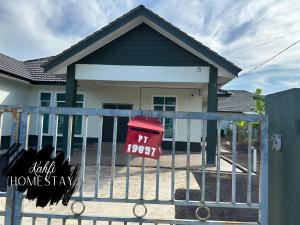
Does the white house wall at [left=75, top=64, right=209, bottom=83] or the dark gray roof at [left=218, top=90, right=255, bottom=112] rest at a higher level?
the dark gray roof at [left=218, top=90, right=255, bottom=112]

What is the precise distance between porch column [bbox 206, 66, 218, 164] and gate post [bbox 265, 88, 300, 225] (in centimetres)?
671

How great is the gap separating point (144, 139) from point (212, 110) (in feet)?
24.9

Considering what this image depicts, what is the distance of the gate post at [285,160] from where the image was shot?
2189 millimetres

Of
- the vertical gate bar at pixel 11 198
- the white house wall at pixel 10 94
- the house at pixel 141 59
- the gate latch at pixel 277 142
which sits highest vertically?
the house at pixel 141 59

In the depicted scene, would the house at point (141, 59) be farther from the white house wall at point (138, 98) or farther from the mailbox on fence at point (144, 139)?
the mailbox on fence at point (144, 139)

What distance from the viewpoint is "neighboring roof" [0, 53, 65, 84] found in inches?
498

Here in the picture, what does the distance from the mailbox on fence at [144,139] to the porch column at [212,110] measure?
724cm

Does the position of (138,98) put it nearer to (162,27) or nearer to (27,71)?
(162,27)

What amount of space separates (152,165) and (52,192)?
703cm

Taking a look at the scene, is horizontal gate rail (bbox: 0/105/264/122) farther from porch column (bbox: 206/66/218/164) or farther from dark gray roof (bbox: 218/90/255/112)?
dark gray roof (bbox: 218/90/255/112)

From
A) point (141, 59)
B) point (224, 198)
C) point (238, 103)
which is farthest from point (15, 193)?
point (238, 103)

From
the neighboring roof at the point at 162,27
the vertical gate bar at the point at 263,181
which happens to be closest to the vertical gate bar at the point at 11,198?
the vertical gate bar at the point at 263,181

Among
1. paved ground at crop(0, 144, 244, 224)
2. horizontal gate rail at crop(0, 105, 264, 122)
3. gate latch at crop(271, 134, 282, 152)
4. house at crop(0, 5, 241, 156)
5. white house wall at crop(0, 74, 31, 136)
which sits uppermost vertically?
house at crop(0, 5, 241, 156)

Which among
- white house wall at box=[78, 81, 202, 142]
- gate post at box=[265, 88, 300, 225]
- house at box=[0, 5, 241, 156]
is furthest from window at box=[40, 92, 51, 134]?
gate post at box=[265, 88, 300, 225]
